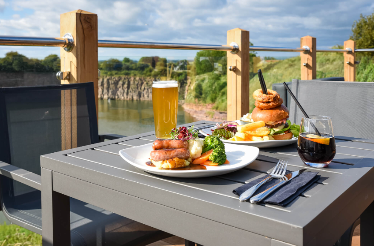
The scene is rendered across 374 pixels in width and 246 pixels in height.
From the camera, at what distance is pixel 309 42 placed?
4.89 metres

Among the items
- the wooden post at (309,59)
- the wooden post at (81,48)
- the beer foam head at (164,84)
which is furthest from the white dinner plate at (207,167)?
the wooden post at (309,59)

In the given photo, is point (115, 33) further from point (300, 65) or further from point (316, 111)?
point (316, 111)

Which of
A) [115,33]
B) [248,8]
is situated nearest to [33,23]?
[115,33]

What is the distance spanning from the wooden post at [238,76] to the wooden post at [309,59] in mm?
1893

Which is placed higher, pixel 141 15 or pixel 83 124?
pixel 141 15

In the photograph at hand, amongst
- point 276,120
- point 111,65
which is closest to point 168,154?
point 276,120

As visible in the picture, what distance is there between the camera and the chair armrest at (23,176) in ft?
3.70

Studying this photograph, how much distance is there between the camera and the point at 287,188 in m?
0.72

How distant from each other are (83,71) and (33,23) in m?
37.7

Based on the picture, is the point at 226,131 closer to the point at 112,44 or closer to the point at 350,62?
the point at 112,44

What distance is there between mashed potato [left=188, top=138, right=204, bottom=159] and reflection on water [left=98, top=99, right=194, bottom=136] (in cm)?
155

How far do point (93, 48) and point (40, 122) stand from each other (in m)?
0.68

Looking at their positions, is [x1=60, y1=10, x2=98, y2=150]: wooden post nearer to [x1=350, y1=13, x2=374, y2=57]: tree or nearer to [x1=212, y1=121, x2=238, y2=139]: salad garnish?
[x1=212, y1=121, x2=238, y2=139]: salad garnish

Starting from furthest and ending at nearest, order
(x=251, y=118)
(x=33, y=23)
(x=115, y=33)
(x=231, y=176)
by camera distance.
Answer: (x=115, y=33)
(x=33, y=23)
(x=251, y=118)
(x=231, y=176)
